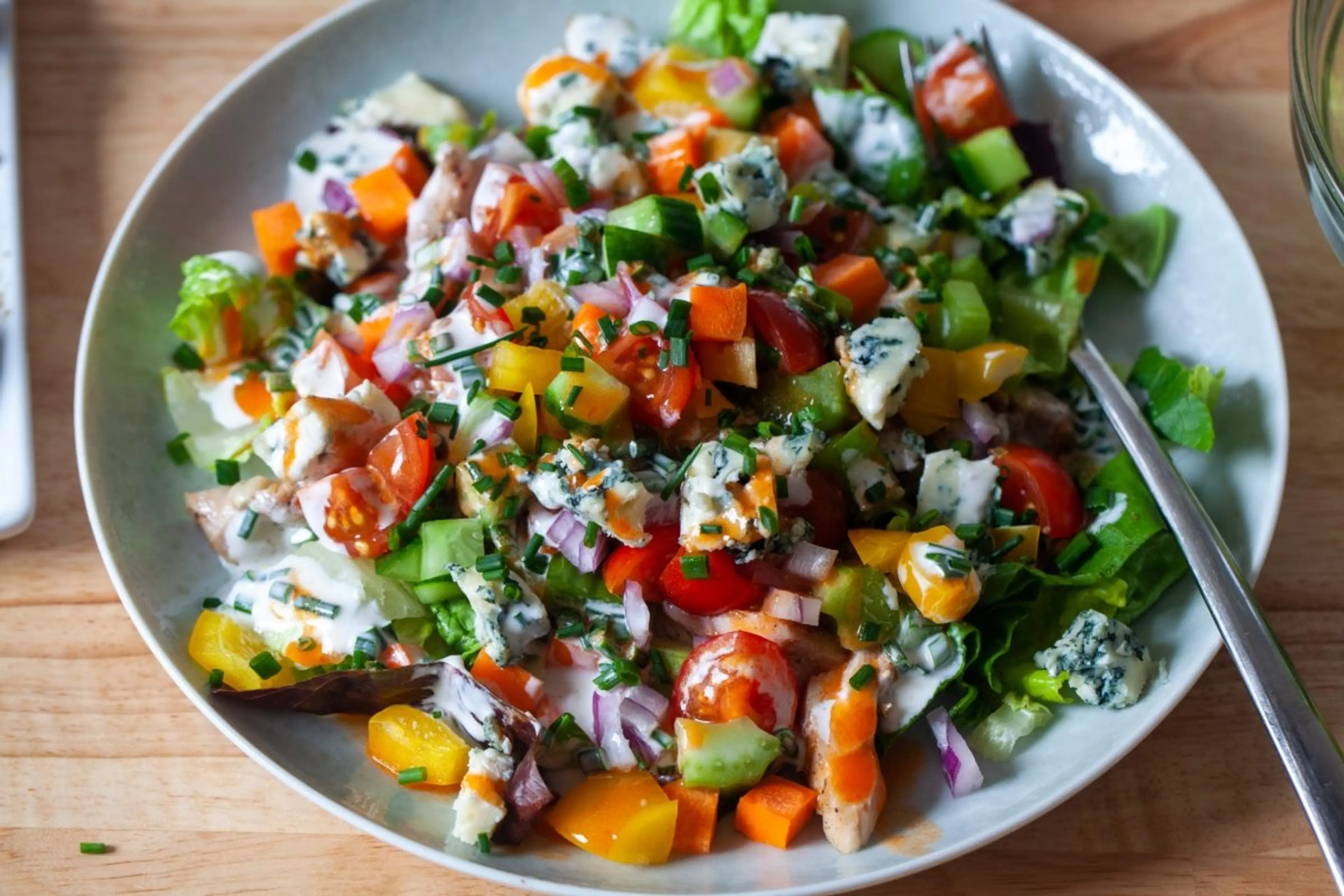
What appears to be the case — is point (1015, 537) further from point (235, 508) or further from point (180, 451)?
point (180, 451)

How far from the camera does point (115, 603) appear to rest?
2787 mm

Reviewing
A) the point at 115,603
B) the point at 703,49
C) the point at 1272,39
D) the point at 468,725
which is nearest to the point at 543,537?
the point at 468,725

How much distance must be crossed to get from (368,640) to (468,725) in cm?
27

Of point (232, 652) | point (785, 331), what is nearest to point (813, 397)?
point (785, 331)

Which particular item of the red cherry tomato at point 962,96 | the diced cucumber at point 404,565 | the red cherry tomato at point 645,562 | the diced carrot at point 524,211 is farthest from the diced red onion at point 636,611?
the red cherry tomato at point 962,96

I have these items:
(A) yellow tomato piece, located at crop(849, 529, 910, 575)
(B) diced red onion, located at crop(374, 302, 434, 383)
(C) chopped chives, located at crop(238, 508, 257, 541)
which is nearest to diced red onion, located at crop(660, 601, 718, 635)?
(A) yellow tomato piece, located at crop(849, 529, 910, 575)

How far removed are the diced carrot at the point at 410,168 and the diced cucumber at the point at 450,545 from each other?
3.31 feet

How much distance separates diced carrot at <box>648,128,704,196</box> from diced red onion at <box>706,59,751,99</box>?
0.46ft

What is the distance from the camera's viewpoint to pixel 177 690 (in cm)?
266

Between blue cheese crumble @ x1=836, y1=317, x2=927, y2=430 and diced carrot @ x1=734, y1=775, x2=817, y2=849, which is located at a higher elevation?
blue cheese crumble @ x1=836, y1=317, x2=927, y2=430

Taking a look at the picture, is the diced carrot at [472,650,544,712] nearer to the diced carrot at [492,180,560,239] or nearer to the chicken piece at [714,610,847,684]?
the chicken piece at [714,610,847,684]

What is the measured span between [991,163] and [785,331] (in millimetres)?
868

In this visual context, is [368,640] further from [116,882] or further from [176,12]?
[176,12]

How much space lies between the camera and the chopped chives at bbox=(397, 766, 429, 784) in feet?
7.75
